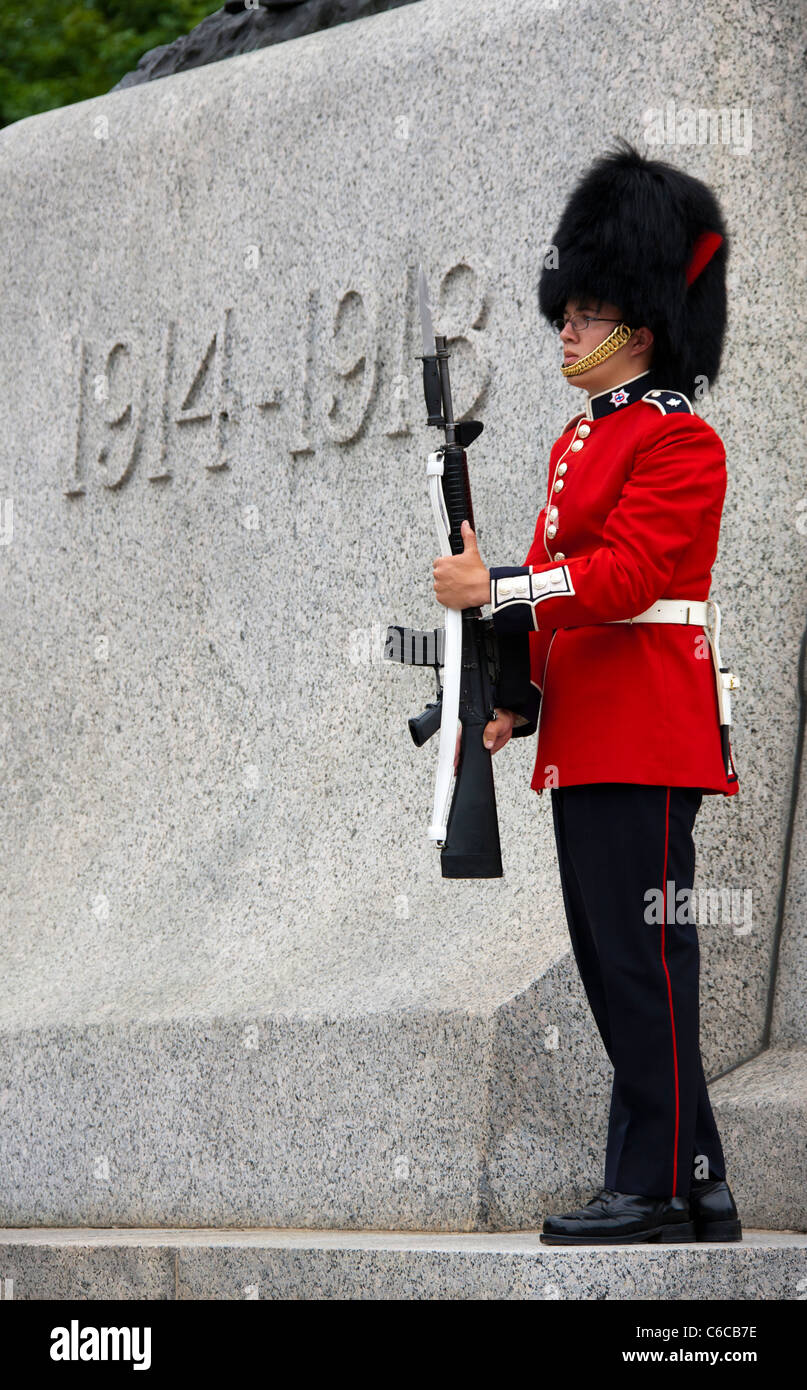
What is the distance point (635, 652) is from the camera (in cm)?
366

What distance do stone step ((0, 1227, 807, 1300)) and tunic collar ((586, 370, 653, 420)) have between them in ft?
4.96

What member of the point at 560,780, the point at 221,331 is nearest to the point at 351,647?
the point at 221,331

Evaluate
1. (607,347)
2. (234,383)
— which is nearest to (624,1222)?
(607,347)

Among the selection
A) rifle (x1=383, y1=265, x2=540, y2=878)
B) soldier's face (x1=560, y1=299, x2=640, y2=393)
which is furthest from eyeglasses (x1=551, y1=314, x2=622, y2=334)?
rifle (x1=383, y1=265, x2=540, y2=878)

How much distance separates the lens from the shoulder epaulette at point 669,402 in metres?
3.65

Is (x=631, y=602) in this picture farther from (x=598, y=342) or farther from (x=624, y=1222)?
(x=624, y=1222)

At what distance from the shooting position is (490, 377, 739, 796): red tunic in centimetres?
353

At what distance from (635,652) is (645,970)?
0.57m

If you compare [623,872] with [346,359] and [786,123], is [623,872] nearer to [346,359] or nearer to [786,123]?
[786,123]

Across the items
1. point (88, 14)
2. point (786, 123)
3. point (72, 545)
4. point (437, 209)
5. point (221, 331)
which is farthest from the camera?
point (88, 14)

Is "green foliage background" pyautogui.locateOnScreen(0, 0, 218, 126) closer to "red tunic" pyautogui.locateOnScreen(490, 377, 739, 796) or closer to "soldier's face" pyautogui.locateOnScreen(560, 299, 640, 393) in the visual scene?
"soldier's face" pyautogui.locateOnScreen(560, 299, 640, 393)

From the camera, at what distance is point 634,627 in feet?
12.0

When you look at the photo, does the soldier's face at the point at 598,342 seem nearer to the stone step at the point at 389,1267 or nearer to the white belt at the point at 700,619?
the white belt at the point at 700,619

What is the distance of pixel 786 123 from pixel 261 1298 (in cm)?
317
